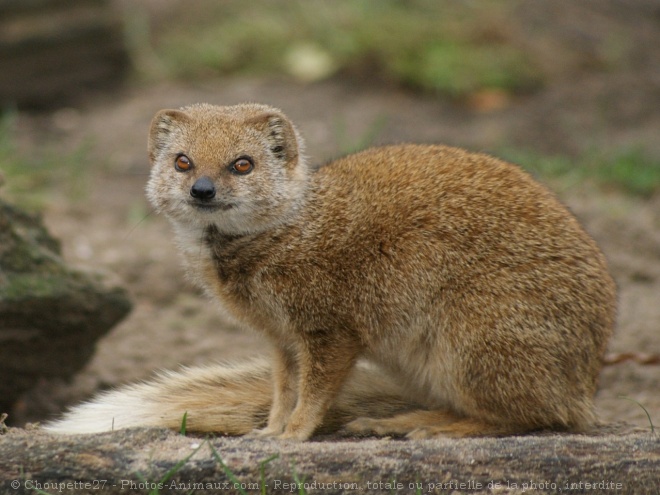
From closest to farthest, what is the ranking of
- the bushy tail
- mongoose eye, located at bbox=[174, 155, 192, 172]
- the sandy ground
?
the bushy tail, mongoose eye, located at bbox=[174, 155, 192, 172], the sandy ground

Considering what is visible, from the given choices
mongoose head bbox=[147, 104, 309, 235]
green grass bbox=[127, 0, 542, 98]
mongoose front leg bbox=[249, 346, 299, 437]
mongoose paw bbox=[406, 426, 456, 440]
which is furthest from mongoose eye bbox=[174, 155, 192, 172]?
green grass bbox=[127, 0, 542, 98]

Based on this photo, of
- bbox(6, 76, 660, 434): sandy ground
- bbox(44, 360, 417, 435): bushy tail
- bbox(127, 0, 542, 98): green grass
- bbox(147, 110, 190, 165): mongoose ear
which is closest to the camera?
bbox(44, 360, 417, 435): bushy tail

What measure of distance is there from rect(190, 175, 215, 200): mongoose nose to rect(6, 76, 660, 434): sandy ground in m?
1.16

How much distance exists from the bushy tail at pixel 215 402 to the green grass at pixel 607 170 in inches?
152

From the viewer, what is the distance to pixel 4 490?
315 centimetres

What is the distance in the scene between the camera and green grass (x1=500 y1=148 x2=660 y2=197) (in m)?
8.05

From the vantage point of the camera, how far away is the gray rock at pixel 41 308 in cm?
488

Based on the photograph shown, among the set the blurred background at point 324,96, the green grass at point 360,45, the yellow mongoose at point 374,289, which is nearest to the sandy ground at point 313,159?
the blurred background at point 324,96

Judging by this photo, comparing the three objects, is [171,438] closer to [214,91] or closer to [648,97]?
[214,91]

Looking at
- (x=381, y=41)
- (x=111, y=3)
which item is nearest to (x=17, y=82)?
(x=111, y=3)

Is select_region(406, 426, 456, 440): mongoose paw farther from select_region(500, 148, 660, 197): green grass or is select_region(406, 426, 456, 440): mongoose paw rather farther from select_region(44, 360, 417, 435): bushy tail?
select_region(500, 148, 660, 197): green grass

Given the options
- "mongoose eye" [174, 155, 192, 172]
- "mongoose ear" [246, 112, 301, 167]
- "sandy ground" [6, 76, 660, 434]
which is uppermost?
"mongoose ear" [246, 112, 301, 167]

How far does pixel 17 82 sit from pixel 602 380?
264 inches

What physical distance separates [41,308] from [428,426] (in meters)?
2.19
